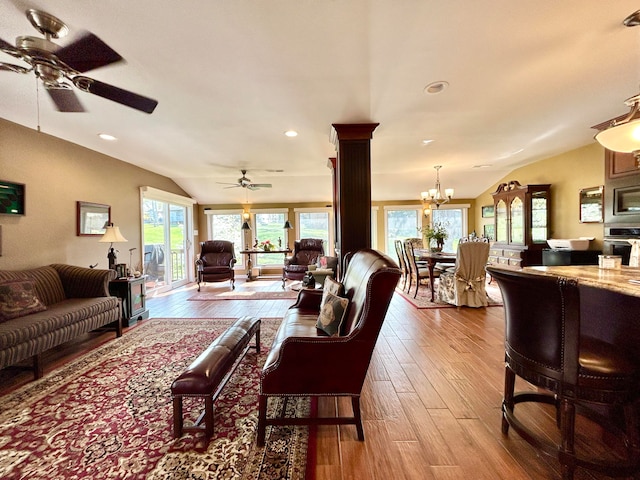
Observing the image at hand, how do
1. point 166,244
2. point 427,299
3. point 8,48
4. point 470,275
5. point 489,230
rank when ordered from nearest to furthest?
point 8,48 < point 470,275 < point 427,299 < point 166,244 < point 489,230

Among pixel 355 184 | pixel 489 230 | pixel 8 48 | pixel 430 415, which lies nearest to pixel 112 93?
pixel 8 48

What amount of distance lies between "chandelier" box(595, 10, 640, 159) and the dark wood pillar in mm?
1884

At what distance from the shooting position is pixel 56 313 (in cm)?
251

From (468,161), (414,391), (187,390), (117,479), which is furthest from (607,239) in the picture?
(117,479)

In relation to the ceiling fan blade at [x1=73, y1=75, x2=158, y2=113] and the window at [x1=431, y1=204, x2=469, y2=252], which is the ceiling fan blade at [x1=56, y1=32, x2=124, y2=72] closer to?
the ceiling fan blade at [x1=73, y1=75, x2=158, y2=113]

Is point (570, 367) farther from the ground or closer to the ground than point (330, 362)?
farther from the ground

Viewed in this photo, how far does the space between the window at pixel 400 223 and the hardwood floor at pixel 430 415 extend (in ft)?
15.2

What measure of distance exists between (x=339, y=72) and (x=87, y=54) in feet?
5.39

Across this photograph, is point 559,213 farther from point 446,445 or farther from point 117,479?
point 117,479

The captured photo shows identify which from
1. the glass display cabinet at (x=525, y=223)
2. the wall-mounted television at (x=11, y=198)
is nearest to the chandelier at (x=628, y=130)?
the glass display cabinet at (x=525, y=223)

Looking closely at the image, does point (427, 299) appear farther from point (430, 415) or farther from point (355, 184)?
point (430, 415)

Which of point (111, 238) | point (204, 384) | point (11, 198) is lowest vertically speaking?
point (204, 384)

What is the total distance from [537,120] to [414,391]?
3.38m

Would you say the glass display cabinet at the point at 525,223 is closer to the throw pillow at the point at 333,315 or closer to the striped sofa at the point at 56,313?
the throw pillow at the point at 333,315
